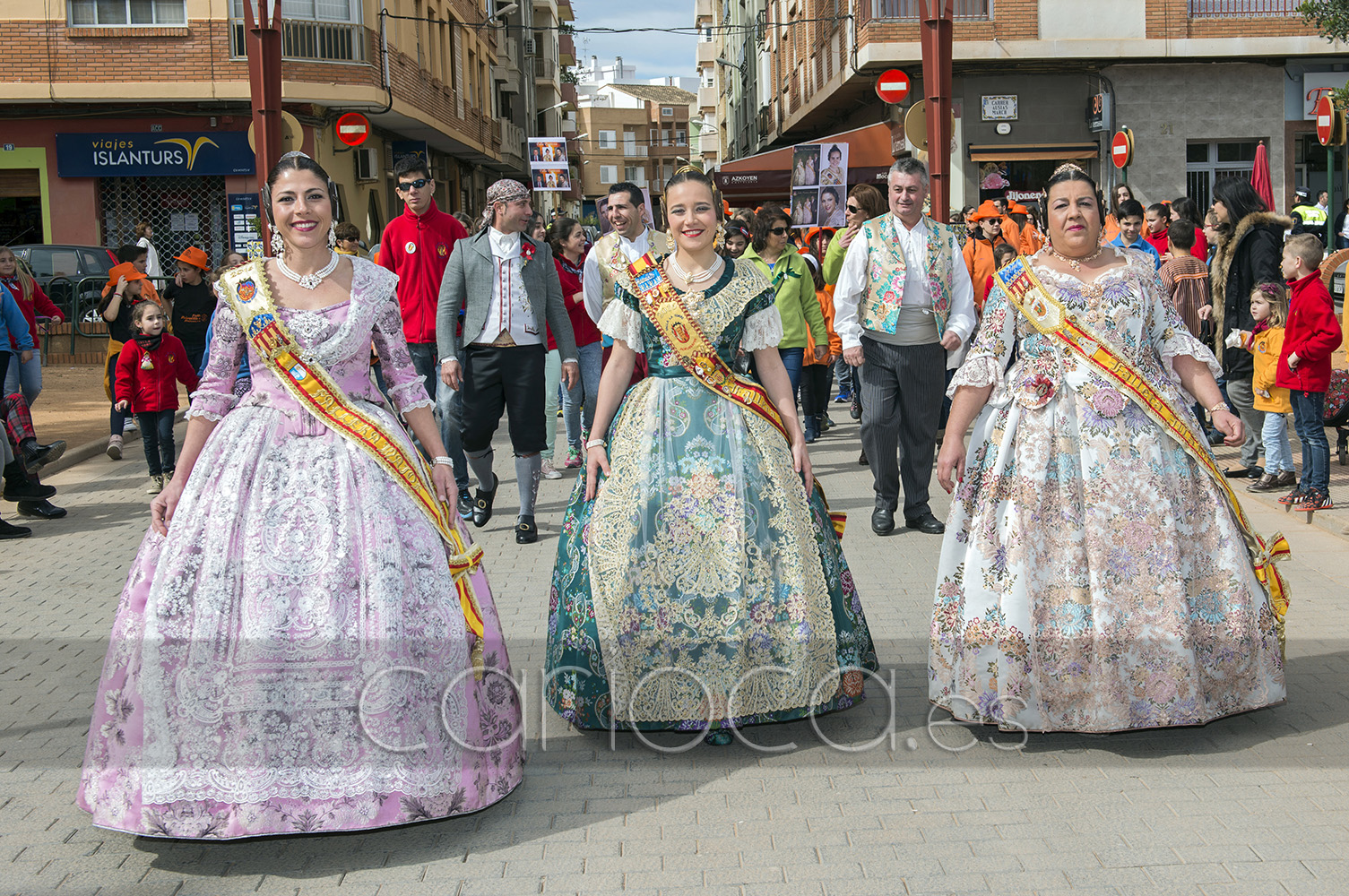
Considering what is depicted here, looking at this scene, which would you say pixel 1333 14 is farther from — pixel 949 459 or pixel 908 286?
pixel 949 459

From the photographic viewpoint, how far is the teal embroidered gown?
4.50 metres

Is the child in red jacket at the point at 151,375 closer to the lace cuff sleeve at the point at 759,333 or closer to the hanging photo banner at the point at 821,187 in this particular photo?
the lace cuff sleeve at the point at 759,333

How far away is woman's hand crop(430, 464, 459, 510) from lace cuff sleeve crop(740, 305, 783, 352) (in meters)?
1.28

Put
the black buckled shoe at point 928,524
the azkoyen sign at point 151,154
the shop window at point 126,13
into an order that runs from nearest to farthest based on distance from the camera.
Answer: the black buckled shoe at point 928,524 → the shop window at point 126,13 → the azkoyen sign at point 151,154

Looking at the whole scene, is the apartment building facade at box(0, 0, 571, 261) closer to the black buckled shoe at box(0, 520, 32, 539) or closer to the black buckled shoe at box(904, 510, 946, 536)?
the black buckled shoe at box(0, 520, 32, 539)

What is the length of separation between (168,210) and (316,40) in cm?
437

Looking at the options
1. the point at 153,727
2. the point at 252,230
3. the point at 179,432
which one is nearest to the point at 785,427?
the point at 153,727

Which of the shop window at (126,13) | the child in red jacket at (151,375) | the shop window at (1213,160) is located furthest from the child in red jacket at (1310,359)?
the shop window at (126,13)

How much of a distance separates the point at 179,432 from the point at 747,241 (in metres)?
6.70

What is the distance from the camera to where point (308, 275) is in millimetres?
4344

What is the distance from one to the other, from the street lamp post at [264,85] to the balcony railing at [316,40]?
41.5 ft

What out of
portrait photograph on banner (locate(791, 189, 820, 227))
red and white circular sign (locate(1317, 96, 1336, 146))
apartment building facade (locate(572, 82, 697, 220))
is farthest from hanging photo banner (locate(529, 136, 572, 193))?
apartment building facade (locate(572, 82, 697, 220))

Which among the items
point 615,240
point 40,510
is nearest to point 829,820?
point 615,240

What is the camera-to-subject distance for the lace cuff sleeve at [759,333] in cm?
502
